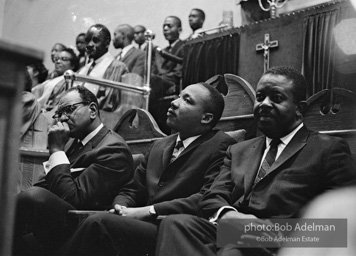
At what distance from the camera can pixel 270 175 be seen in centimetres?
182

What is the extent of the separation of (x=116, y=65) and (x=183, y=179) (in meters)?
2.26

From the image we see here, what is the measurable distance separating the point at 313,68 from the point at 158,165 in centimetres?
184

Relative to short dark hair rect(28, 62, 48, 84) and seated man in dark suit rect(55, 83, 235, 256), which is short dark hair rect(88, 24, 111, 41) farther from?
seated man in dark suit rect(55, 83, 235, 256)

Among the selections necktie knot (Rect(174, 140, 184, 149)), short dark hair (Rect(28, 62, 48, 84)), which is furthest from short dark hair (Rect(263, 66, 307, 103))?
short dark hair (Rect(28, 62, 48, 84))

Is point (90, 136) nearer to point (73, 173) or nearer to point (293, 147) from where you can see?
point (73, 173)

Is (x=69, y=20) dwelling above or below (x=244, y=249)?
above

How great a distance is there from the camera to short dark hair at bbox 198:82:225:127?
232 cm

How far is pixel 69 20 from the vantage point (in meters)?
3.00

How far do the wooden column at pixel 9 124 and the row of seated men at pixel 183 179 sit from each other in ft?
2.37

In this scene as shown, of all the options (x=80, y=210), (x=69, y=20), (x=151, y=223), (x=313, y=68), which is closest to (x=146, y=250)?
(x=151, y=223)

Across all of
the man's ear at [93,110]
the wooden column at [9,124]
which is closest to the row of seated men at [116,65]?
the man's ear at [93,110]

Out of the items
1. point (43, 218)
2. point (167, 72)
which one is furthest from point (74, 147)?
point (167, 72)

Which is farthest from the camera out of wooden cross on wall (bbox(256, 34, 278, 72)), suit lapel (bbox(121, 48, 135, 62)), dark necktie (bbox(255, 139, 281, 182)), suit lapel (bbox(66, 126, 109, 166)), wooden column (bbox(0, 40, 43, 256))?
suit lapel (bbox(121, 48, 135, 62))

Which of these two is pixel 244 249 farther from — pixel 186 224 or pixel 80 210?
pixel 80 210
